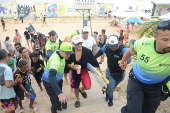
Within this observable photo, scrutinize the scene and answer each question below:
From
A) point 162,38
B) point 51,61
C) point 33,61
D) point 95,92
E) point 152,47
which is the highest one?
point 162,38

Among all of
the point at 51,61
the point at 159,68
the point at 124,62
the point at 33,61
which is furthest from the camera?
the point at 33,61

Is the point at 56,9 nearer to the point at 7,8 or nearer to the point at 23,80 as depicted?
the point at 7,8

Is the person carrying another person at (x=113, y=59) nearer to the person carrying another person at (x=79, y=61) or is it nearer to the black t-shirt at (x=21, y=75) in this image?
the person carrying another person at (x=79, y=61)

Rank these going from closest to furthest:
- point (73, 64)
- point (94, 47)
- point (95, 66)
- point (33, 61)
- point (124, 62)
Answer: point (124, 62) → point (73, 64) → point (95, 66) → point (33, 61) → point (94, 47)

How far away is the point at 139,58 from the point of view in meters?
2.04

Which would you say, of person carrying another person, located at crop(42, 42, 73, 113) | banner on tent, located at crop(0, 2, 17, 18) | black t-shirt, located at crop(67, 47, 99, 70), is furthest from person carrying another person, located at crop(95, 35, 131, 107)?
banner on tent, located at crop(0, 2, 17, 18)

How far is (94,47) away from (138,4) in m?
21.1

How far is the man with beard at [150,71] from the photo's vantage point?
1.72 m

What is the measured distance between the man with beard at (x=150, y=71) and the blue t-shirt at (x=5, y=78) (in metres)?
2.00

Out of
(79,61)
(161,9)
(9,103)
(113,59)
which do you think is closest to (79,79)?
(79,61)

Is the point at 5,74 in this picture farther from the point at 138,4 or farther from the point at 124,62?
the point at 138,4

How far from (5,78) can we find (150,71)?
239cm

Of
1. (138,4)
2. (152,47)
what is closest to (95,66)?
(152,47)

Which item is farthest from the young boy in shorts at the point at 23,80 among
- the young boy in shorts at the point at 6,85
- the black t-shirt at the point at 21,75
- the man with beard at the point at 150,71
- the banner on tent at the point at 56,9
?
the banner on tent at the point at 56,9
